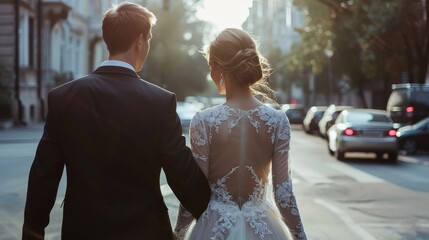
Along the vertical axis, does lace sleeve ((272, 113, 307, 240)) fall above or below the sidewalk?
above

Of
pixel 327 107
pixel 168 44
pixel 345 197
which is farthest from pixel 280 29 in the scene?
pixel 345 197

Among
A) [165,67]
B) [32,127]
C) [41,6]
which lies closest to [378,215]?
[32,127]

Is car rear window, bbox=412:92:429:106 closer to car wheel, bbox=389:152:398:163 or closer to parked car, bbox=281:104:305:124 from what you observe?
car wheel, bbox=389:152:398:163

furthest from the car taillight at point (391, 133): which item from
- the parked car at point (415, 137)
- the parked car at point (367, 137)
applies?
the parked car at point (415, 137)

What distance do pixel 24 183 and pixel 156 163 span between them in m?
10.00

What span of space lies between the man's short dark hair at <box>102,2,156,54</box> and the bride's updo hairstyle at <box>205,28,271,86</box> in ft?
1.51

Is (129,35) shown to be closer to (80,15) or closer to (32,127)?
(32,127)

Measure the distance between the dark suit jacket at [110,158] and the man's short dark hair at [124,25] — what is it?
4.8 inches

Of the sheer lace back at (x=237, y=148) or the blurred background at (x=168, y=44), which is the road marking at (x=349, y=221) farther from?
the blurred background at (x=168, y=44)

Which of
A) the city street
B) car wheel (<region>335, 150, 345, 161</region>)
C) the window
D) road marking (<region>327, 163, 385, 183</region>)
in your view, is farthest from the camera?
the window

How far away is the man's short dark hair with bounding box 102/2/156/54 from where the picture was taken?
3033mm

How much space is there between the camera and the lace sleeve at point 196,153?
3373mm

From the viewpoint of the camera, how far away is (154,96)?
9.82 ft

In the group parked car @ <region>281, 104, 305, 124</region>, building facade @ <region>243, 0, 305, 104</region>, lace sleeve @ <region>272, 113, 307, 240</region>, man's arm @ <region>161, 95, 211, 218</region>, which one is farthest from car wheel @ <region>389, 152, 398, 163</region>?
building facade @ <region>243, 0, 305, 104</region>
